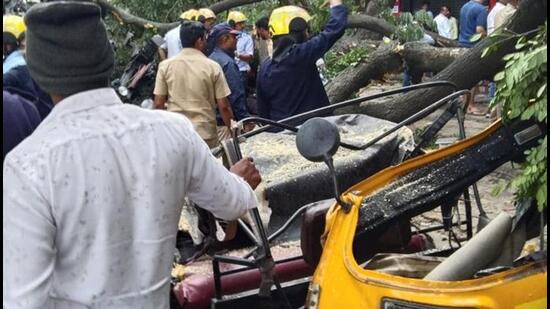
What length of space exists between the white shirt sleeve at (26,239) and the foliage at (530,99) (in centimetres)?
151

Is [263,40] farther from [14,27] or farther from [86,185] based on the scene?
[86,185]

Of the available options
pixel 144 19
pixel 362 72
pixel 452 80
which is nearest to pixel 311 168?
pixel 452 80

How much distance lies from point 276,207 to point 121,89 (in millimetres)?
5474

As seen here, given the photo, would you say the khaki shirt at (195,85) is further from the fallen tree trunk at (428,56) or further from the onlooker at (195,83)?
the fallen tree trunk at (428,56)

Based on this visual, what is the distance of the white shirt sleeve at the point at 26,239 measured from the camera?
2086mm

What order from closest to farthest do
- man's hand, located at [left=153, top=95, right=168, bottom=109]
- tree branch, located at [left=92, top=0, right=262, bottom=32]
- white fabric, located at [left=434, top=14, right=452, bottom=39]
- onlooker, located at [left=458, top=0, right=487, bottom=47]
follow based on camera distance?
1. man's hand, located at [left=153, top=95, right=168, bottom=109]
2. tree branch, located at [left=92, top=0, right=262, bottom=32]
3. onlooker, located at [left=458, top=0, right=487, bottom=47]
4. white fabric, located at [left=434, top=14, right=452, bottom=39]

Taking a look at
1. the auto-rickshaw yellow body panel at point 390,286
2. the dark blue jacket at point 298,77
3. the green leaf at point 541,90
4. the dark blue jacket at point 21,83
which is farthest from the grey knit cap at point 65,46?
the dark blue jacket at point 298,77

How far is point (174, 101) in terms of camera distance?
6.40m

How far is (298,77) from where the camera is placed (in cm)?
607

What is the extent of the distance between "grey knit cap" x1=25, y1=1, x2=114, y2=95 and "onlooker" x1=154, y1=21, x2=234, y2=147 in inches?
159

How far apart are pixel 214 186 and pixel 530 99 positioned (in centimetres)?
110

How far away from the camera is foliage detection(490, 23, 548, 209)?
105 inches

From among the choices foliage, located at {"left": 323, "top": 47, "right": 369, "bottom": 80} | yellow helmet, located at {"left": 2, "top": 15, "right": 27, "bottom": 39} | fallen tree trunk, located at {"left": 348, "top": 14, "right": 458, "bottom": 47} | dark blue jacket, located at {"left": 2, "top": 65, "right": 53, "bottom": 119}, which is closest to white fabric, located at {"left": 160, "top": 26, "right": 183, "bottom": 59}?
foliage, located at {"left": 323, "top": 47, "right": 369, "bottom": 80}

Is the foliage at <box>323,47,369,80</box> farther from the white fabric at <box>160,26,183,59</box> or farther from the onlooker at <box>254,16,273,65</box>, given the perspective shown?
the white fabric at <box>160,26,183,59</box>
